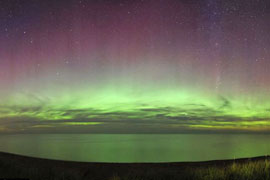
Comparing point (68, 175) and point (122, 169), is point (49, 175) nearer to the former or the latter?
point (68, 175)

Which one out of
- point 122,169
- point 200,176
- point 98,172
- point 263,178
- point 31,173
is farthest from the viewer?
point 122,169

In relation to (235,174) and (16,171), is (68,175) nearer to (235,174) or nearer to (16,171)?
(16,171)

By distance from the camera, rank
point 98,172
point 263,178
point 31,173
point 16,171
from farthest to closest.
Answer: point 98,172 < point 16,171 < point 31,173 < point 263,178

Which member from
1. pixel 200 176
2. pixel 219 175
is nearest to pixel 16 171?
pixel 200 176

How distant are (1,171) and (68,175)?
8.71ft

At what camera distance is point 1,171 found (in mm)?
9156

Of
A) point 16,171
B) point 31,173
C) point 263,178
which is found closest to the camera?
point 263,178

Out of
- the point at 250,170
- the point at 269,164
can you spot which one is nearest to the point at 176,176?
the point at 250,170

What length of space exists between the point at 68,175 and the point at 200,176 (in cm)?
445

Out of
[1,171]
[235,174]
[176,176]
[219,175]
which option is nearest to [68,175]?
[1,171]

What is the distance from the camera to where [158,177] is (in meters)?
8.11

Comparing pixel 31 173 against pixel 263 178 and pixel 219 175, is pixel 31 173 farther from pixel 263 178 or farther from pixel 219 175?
pixel 263 178

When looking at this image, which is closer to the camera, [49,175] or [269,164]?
[49,175]

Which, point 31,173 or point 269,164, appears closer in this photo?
point 31,173
